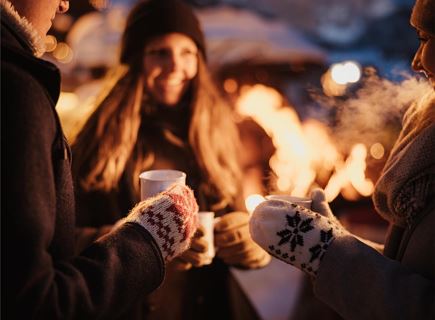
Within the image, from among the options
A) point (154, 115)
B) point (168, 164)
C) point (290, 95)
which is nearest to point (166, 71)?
point (154, 115)

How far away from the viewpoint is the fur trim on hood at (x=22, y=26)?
133 centimetres

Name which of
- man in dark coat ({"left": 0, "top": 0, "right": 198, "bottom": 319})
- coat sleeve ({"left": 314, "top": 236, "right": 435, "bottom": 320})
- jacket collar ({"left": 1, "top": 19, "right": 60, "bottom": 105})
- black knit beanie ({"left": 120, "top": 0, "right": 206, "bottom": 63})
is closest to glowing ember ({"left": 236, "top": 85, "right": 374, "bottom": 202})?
coat sleeve ({"left": 314, "top": 236, "right": 435, "bottom": 320})

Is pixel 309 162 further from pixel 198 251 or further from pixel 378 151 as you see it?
pixel 198 251

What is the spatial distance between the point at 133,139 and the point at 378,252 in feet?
5.52

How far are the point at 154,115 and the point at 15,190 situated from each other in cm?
178

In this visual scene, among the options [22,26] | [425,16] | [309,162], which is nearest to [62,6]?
[22,26]

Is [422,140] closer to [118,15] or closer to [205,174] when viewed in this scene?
[205,174]

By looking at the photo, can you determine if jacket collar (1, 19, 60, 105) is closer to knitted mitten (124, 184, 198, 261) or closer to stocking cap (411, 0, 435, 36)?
knitted mitten (124, 184, 198, 261)

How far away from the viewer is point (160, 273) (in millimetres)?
1501

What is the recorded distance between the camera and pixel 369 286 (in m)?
1.46

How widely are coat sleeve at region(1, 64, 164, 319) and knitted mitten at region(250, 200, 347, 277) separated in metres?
0.58

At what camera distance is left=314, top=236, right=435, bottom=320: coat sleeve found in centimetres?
141

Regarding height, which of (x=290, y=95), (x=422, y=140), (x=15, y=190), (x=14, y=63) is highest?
(x=14, y=63)

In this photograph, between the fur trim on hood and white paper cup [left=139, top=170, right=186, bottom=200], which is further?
white paper cup [left=139, top=170, right=186, bottom=200]
